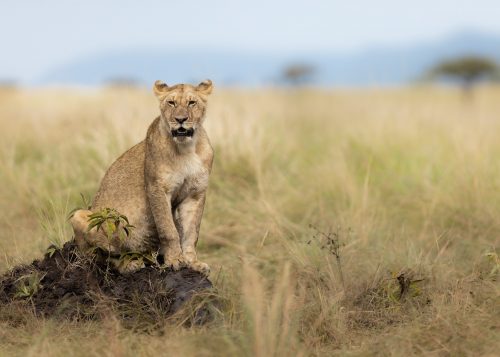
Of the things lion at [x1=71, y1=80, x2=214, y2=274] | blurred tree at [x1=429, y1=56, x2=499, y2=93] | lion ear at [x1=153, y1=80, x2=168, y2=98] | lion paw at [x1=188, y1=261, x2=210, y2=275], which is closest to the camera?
lion at [x1=71, y1=80, x2=214, y2=274]

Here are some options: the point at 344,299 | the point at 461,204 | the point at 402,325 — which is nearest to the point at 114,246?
the point at 344,299

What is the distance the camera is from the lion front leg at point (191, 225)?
212 inches

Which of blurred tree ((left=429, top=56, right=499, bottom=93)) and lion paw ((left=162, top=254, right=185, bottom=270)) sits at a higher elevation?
lion paw ((left=162, top=254, right=185, bottom=270))

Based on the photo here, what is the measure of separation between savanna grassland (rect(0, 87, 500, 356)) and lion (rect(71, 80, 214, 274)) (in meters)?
0.46

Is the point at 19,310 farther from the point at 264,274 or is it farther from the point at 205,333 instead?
the point at 264,274

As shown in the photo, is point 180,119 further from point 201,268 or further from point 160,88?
point 201,268

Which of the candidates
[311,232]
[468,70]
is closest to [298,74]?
[468,70]

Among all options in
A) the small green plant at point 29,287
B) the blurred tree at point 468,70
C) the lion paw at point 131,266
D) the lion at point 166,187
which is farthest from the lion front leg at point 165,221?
the blurred tree at point 468,70

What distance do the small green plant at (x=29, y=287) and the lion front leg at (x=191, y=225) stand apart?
977 millimetres

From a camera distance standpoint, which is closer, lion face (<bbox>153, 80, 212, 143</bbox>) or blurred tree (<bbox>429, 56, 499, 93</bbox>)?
lion face (<bbox>153, 80, 212, 143</bbox>)

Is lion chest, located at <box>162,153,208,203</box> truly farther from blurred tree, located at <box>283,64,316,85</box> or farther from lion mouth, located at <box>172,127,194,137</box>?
blurred tree, located at <box>283,64,316,85</box>

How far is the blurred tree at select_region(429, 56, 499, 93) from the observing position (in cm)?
3475

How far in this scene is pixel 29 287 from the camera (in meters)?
5.42

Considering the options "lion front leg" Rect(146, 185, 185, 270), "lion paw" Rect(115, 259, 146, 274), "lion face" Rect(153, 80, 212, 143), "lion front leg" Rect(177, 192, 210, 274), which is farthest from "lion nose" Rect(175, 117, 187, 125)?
"lion paw" Rect(115, 259, 146, 274)
